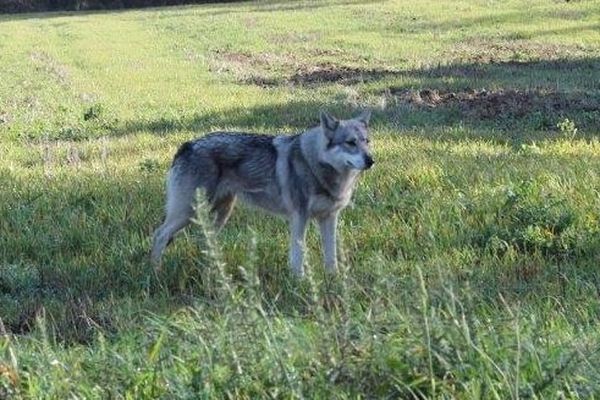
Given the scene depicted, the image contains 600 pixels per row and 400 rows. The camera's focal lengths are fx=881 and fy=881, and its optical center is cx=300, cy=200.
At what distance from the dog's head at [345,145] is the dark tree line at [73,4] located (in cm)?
5953

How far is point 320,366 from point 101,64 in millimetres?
25731

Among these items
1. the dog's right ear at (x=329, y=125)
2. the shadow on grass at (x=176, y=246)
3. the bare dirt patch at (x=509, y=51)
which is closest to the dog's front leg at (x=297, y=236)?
the shadow on grass at (x=176, y=246)

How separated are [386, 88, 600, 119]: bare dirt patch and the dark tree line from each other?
49.0 metres

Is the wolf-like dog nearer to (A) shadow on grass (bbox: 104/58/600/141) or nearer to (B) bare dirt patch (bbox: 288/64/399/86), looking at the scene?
(A) shadow on grass (bbox: 104/58/600/141)

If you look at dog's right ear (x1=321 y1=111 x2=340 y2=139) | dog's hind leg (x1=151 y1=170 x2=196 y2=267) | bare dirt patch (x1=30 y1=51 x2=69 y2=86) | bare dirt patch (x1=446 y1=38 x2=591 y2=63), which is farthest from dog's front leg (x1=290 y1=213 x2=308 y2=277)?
bare dirt patch (x1=446 y1=38 x2=591 y2=63)

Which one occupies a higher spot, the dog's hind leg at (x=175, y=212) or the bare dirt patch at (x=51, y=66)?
the dog's hind leg at (x=175, y=212)

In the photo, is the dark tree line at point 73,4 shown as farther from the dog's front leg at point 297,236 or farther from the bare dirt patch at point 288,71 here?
the dog's front leg at point 297,236

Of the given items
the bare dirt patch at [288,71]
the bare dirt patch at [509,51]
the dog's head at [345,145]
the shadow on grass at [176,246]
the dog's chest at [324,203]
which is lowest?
the bare dirt patch at [509,51]

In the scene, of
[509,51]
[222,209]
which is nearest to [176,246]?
[222,209]

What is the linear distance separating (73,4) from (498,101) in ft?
182

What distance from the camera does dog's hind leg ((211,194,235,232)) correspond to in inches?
288

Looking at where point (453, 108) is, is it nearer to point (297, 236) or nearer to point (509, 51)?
point (297, 236)

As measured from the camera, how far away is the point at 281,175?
6.95 meters

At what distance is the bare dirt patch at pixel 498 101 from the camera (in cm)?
1546
